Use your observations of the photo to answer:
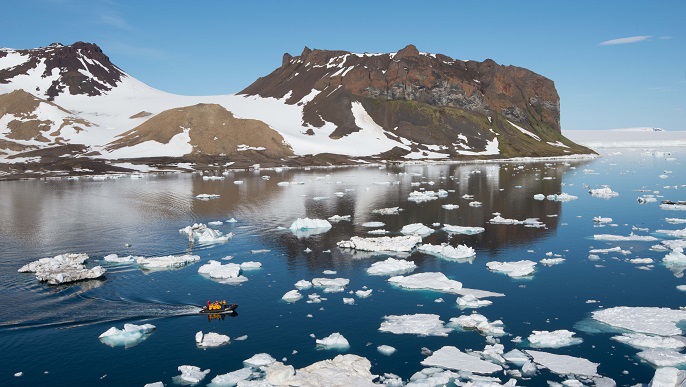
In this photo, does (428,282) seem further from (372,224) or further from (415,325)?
(372,224)

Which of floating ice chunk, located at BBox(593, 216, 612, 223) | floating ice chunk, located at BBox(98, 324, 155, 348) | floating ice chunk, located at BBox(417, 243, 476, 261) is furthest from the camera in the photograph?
floating ice chunk, located at BBox(593, 216, 612, 223)

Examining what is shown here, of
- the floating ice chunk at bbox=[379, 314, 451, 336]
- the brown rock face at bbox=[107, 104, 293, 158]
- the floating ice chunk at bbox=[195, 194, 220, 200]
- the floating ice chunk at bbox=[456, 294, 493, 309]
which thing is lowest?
the floating ice chunk at bbox=[379, 314, 451, 336]

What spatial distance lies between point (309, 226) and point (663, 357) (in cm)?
3588

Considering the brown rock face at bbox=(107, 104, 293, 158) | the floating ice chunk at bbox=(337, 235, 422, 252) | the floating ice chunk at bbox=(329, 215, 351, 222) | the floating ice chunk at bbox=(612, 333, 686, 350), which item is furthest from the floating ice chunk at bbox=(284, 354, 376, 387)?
the brown rock face at bbox=(107, 104, 293, 158)

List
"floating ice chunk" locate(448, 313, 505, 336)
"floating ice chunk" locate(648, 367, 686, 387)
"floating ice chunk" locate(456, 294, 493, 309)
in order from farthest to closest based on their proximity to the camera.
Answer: "floating ice chunk" locate(456, 294, 493, 309) → "floating ice chunk" locate(448, 313, 505, 336) → "floating ice chunk" locate(648, 367, 686, 387)

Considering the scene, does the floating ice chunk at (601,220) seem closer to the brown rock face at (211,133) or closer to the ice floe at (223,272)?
the ice floe at (223,272)

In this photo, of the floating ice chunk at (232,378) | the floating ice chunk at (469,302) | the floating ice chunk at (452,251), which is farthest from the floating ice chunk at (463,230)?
the floating ice chunk at (232,378)

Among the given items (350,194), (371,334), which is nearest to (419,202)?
(350,194)

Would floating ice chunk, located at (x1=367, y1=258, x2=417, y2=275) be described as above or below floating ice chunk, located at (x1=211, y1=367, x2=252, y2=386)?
above

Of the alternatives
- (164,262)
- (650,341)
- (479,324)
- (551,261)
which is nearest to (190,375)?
(479,324)

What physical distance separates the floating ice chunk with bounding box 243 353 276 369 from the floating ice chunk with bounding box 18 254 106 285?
18.1 metres

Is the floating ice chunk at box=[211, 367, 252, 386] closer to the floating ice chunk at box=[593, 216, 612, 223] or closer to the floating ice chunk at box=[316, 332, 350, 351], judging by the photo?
the floating ice chunk at box=[316, 332, 350, 351]

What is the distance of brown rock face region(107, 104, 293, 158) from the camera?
553 feet

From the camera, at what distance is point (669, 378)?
18953 millimetres
